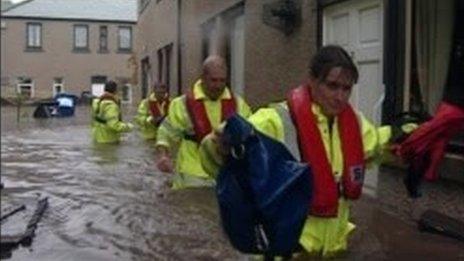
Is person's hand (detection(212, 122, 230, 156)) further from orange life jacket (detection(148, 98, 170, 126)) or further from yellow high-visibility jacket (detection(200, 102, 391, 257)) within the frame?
orange life jacket (detection(148, 98, 170, 126))

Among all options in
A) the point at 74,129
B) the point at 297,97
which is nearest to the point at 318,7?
the point at 297,97

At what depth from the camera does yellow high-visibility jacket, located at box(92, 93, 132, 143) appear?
17250 millimetres

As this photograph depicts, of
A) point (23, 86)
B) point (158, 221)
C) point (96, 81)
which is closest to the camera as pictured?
point (158, 221)

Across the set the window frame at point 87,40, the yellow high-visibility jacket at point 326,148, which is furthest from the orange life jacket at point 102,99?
the window frame at point 87,40

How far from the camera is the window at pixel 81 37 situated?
59250 millimetres

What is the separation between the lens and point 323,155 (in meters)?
4.65

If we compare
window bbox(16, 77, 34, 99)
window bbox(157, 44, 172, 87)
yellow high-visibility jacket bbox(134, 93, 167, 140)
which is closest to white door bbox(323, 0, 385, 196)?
window bbox(16, 77, 34, 99)

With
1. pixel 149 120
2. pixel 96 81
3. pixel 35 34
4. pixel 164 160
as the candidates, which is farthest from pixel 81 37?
pixel 164 160

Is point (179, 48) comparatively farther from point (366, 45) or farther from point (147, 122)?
point (366, 45)

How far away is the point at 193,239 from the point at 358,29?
12.6 feet

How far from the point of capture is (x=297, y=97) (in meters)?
4.68

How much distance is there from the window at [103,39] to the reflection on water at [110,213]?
43.4m

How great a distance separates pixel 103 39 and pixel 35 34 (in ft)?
13.6

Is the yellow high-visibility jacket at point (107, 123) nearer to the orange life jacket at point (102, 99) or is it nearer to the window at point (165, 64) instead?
the orange life jacket at point (102, 99)
